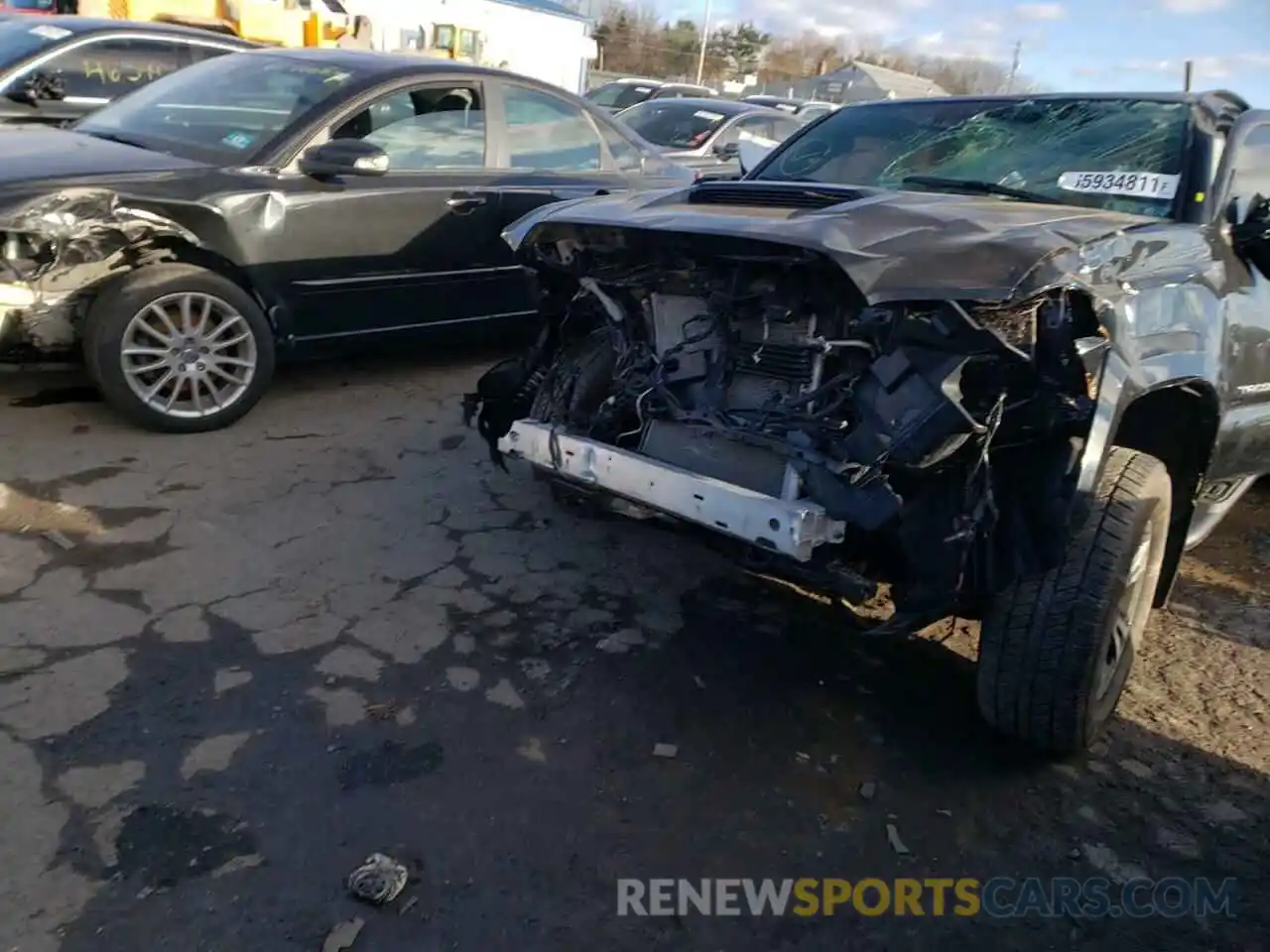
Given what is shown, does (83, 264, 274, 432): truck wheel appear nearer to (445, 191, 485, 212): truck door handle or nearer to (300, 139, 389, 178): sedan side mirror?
(300, 139, 389, 178): sedan side mirror

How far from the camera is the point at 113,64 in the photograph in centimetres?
694

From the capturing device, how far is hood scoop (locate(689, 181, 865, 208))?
3.04 metres

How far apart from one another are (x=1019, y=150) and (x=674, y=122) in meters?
6.66

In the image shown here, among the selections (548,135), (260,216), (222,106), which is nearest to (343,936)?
(260,216)

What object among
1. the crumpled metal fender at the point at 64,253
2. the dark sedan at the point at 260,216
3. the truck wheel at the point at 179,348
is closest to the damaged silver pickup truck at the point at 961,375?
the dark sedan at the point at 260,216

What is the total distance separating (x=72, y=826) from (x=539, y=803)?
1.05 metres

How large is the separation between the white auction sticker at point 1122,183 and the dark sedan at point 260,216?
76.7 inches

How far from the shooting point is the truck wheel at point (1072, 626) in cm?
255

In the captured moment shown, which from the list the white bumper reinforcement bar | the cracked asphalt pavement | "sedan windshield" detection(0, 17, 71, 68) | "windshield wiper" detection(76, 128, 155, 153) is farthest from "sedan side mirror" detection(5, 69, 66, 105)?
the white bumper reinforcement bar

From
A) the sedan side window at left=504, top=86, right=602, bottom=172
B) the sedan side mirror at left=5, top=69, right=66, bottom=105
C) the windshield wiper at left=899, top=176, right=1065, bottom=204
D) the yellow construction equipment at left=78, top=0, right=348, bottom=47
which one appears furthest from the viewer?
the yellow construction equipment at left=78, top=0, right=348, bottom=47

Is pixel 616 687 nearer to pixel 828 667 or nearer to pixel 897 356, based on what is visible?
pixel 828 667

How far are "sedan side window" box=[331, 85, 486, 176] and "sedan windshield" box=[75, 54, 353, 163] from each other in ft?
0.68

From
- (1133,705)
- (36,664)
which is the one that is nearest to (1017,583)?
(1133,705)

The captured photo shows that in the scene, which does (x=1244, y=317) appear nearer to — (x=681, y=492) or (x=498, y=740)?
(x=681, y=492)
